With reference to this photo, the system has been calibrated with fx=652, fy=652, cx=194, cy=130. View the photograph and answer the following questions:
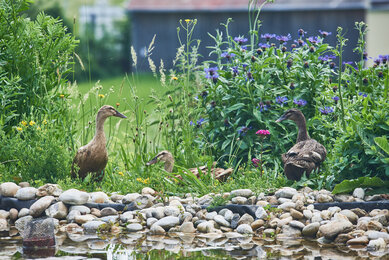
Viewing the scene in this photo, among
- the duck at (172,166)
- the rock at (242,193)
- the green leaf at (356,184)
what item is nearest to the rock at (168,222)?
the rock at (242,193)

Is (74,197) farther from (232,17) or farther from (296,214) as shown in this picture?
(232,17)

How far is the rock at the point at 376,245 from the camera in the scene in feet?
15.5

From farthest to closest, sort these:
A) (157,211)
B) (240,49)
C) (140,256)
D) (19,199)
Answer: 1. (240,49)
2. (19,199)
3. (157,211)
4. (140,256)

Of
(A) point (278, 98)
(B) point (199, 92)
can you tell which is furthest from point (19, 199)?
(A) point (278, 98)

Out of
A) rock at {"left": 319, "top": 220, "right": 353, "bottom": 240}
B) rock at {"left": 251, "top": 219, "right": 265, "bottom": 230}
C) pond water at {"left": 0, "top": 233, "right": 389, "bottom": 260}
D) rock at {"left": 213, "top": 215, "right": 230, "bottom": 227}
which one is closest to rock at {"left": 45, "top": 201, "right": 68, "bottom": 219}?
pond water at {"left": 0, "top": 233, "right": 389, "bottom": 260}

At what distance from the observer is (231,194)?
572 centimetres

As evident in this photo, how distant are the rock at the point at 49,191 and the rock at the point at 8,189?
0.23 metres

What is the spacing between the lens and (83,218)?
18.5ft

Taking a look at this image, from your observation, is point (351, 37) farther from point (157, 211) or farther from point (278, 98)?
point (157, 211)

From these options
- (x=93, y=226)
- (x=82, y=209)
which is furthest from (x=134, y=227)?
(x=82, y=209)

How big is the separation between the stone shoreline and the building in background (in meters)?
12.6

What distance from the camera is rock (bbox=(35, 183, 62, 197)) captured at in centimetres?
597

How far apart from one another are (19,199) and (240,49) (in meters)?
2.78

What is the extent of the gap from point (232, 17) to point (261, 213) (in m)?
15.3
